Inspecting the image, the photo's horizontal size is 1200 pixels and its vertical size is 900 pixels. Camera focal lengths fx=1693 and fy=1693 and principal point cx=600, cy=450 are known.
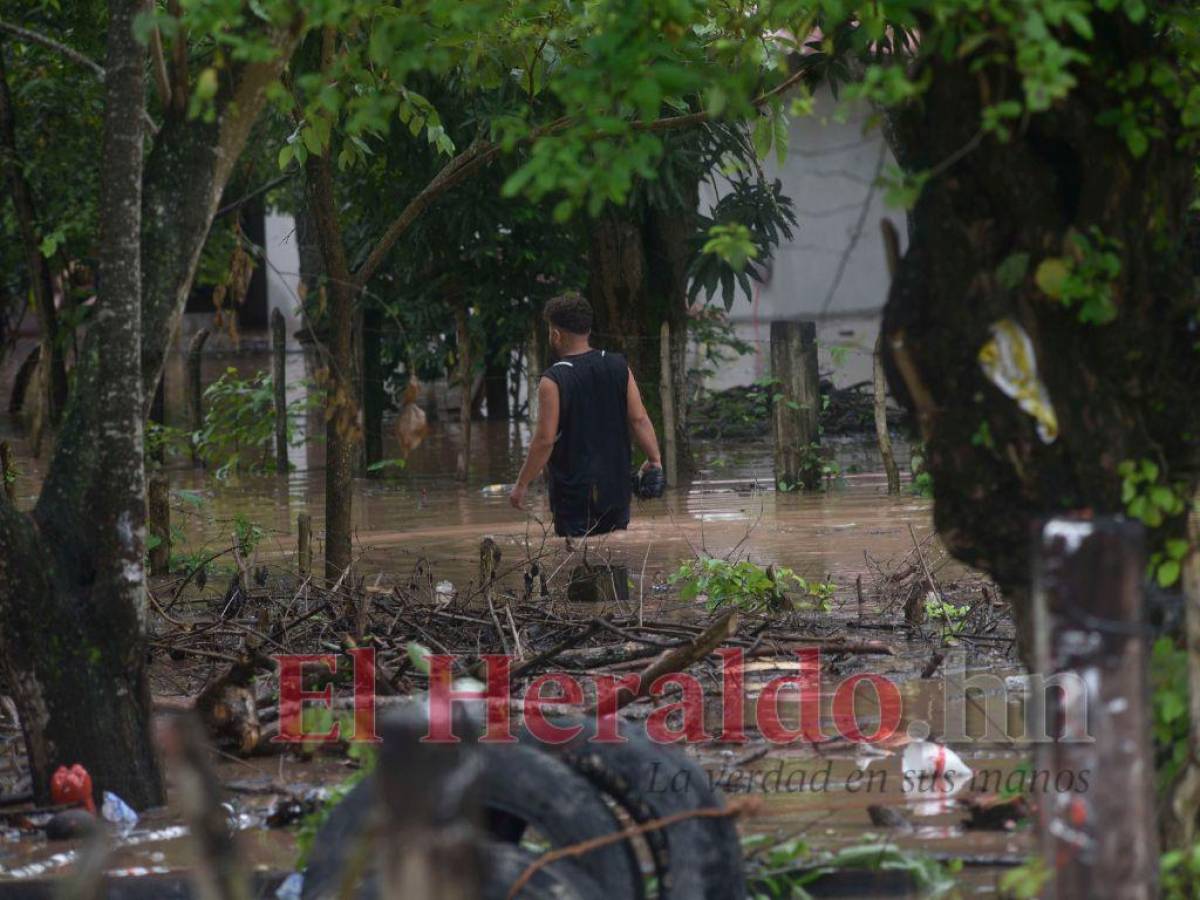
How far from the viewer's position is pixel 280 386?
16656mm

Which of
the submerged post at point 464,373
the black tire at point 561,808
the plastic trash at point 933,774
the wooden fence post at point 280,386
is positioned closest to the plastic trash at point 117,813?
the black tire at point 561,808

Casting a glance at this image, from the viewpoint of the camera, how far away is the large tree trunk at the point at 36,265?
15.7 m

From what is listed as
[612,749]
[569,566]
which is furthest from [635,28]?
[569,566]

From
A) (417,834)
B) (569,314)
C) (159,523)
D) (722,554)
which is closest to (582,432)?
(569,314)

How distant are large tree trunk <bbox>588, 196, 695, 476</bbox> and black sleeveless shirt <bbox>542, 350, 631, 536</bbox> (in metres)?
6.31

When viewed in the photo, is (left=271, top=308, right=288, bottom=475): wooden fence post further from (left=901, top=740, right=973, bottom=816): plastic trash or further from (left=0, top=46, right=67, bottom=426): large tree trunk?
(left=901, top=740, right=973, bottom=816): plastic trash

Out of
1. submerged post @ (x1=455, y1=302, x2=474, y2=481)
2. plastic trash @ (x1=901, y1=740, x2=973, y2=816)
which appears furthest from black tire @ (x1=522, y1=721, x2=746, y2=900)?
submerged post @ (x1=455, y1=302, x2=474, y2=481)

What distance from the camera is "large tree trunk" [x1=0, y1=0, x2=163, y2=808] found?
5.05 metres

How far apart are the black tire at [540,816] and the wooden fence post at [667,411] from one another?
35.6 feet

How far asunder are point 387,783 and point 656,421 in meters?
12.4

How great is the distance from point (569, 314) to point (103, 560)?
12.5ft

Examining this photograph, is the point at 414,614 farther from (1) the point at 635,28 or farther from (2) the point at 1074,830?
(2) the point at 1074,830

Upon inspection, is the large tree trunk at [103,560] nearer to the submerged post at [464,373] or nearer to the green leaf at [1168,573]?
the green leaf at [1168,573]

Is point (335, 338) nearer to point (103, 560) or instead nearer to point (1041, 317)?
point (103, 560)
